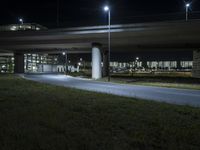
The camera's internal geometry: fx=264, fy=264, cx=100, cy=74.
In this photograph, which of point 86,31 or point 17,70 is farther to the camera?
point 17,70

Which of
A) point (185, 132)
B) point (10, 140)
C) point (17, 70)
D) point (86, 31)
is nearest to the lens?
point (10, 140)

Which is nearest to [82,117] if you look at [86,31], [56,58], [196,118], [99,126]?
[99,126]

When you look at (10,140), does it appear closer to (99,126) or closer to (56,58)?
(99,126)

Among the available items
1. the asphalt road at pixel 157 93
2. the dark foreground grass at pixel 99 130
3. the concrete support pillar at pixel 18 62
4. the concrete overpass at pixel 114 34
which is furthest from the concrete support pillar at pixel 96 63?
the concrete support pillar at pixel 18 62

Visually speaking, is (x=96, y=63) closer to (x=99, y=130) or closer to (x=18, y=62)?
(x=99, y=130)

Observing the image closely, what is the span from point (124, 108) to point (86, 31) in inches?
1116

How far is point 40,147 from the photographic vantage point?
19.6 feet

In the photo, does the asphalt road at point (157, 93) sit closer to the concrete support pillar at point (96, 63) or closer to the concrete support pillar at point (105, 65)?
the concrete support pillar at point (96, 63)

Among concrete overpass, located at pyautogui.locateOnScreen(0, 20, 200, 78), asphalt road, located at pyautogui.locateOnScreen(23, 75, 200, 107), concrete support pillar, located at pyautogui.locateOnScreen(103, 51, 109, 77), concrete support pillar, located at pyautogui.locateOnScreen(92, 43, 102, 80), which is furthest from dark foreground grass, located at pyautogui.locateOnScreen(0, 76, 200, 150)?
concrete support pillar, located at pyautogui.locateOnScreen(103, 51, 109, 77)

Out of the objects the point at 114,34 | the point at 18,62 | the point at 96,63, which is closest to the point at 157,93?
the point at 114,34

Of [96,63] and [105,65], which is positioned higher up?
[96,63]

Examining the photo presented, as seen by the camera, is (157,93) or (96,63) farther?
(96,63)

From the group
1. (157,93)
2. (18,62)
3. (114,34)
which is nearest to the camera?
(157,93)

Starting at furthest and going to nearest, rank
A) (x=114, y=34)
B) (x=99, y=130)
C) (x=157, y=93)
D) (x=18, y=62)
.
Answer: (x=18, y=62) < (x=114, y=34) < (x=157, y=93) < (x=99, y=130)
